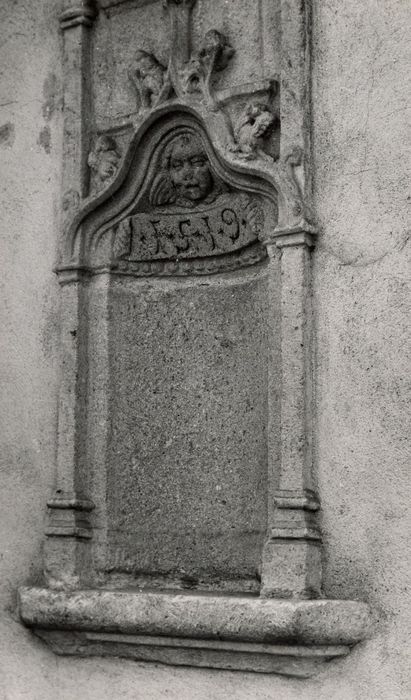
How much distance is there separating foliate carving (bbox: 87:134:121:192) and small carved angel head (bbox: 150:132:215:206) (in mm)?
158

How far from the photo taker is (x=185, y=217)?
4.19 meters

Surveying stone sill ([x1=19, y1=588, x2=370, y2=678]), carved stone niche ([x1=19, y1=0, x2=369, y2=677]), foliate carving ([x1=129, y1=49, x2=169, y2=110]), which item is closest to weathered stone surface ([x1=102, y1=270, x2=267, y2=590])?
carved stone niche ([x1=19, y1=0, x2=369, y2=677])

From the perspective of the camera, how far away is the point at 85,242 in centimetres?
427

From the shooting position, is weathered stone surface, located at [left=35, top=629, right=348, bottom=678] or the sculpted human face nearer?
weathered stone surface, located at [left=35, top=629, right=348, bottom=678]

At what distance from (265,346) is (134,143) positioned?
85cm

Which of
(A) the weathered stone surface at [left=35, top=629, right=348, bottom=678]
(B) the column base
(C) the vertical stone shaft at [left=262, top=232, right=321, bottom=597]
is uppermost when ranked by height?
(C) the vertical stone shaft at [left=262, top=232, right=321, bottom=597]

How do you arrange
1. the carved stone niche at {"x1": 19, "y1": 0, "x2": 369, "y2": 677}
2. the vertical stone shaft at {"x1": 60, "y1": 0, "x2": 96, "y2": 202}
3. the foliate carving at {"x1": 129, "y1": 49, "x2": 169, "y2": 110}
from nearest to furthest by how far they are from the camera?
the carved stone niche at {"x1": 19, "y1": 0, "x2": 369, "y2": 677}, the foliate carving at {"x1": 129, "y1": 49, "x2": 169, "y2": 110}, the vertical stone shaft at {"x1": 60, "y1": 0, "x2": 96, "y2": 202}

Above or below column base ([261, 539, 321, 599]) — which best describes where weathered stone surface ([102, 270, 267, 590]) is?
above

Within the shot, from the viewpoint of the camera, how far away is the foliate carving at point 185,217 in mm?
4086

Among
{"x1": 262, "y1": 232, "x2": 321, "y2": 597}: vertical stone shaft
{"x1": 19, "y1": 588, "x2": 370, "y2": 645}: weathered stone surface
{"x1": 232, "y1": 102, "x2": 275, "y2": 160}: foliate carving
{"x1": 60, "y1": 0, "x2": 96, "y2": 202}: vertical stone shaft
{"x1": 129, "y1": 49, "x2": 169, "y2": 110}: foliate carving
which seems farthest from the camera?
{"x1": 60, "y1": 0, "x2": 96, "y2": 202}: vertical stone shaft

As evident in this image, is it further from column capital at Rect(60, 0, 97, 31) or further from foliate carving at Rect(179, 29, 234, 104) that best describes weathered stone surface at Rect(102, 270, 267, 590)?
column capital at Rect(60, 0, 97, 31)

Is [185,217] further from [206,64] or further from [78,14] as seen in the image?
[78,14]

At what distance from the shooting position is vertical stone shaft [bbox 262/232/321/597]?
11.9ft

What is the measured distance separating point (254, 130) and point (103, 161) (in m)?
0.61
